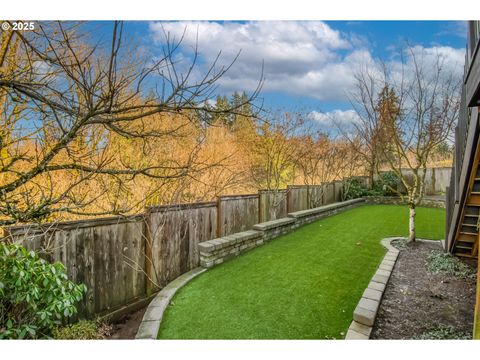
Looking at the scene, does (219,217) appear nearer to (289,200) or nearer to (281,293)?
(281,293)

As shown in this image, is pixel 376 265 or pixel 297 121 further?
pixel 297 121

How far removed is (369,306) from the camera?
2.36 m

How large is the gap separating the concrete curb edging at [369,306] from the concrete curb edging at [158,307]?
157 cm

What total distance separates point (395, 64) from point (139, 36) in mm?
4463

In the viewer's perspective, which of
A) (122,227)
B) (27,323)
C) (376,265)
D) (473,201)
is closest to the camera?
(27,323)

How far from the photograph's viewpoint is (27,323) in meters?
1.96

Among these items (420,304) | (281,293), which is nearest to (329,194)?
(420,304)

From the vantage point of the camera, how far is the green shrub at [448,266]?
11.1 feet

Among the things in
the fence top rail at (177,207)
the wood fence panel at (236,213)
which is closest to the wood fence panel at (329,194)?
the wood fence panel at (236,213)

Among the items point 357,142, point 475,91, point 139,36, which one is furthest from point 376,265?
point 357,142

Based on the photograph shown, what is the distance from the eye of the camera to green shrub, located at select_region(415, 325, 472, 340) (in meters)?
2.15

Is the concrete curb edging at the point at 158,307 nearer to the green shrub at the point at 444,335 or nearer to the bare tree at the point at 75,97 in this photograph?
the bare tree at the point at 75,97
